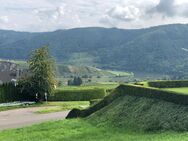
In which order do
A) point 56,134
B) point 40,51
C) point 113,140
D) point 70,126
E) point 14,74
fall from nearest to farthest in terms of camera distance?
point 113,140 → point 56,134 → point 70,126 → point 40,51 → point 14,74

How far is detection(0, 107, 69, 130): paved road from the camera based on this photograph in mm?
63406

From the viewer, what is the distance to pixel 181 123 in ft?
123

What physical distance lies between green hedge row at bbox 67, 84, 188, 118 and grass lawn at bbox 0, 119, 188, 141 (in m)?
4.04

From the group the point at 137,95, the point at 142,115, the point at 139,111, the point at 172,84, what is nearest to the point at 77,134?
the point at 142,115

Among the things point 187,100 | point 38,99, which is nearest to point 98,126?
point 187,100

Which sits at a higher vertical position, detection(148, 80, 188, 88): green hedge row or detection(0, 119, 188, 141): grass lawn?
detection(148, 80, 188, 88): green hedge row

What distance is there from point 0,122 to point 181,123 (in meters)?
36.5

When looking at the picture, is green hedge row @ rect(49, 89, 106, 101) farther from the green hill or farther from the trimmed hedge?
the trimmed hedge

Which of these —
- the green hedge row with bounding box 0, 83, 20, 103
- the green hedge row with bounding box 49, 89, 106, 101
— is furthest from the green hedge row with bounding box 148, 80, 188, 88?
the green hedge row with bounding box 0, 83, 20, 103

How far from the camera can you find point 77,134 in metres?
42.1

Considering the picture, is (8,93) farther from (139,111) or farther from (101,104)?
(139,111)

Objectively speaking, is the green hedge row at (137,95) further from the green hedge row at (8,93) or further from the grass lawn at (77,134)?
the green hedge row at (8,93)

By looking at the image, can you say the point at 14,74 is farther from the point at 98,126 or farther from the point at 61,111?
the point at 98,126

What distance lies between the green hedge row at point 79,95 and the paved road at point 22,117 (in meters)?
17.4
